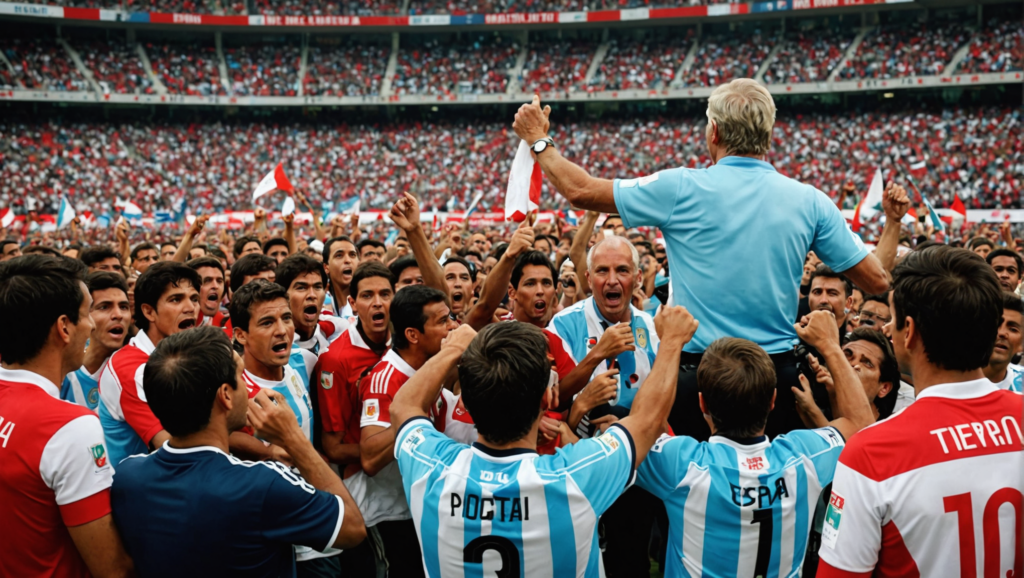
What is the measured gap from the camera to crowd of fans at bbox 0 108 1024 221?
3172cm

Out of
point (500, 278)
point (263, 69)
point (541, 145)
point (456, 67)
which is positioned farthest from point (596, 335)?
point (263, 69)

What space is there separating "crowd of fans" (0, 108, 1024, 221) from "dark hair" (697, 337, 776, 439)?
93.6 feet

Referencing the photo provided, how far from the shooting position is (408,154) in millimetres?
36906

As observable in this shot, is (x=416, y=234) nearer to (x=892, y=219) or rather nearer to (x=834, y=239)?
(x=834, y=239)

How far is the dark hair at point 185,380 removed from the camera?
2664 millimetres

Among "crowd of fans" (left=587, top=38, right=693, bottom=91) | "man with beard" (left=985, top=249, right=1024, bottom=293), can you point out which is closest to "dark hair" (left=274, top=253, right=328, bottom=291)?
"man with beard" (left=985, top=249, right=1024, bottom=293)

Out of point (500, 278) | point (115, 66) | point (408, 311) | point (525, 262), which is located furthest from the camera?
point (115, 66)

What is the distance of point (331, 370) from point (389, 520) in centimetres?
85

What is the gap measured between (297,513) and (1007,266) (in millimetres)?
6864

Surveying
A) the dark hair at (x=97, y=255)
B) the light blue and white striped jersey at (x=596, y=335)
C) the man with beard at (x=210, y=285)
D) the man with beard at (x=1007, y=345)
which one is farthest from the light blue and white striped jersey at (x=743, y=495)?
the dark hair at (x=97, y=255)

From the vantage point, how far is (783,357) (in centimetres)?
324

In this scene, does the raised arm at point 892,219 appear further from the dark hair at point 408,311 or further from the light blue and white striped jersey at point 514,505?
the dark hair at point 408,311

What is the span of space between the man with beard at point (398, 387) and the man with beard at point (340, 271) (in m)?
2.77

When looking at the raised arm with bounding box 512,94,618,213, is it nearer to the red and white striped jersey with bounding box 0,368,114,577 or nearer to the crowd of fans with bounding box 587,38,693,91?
the red and white striped jersey with bounding box 0,368,114,577
